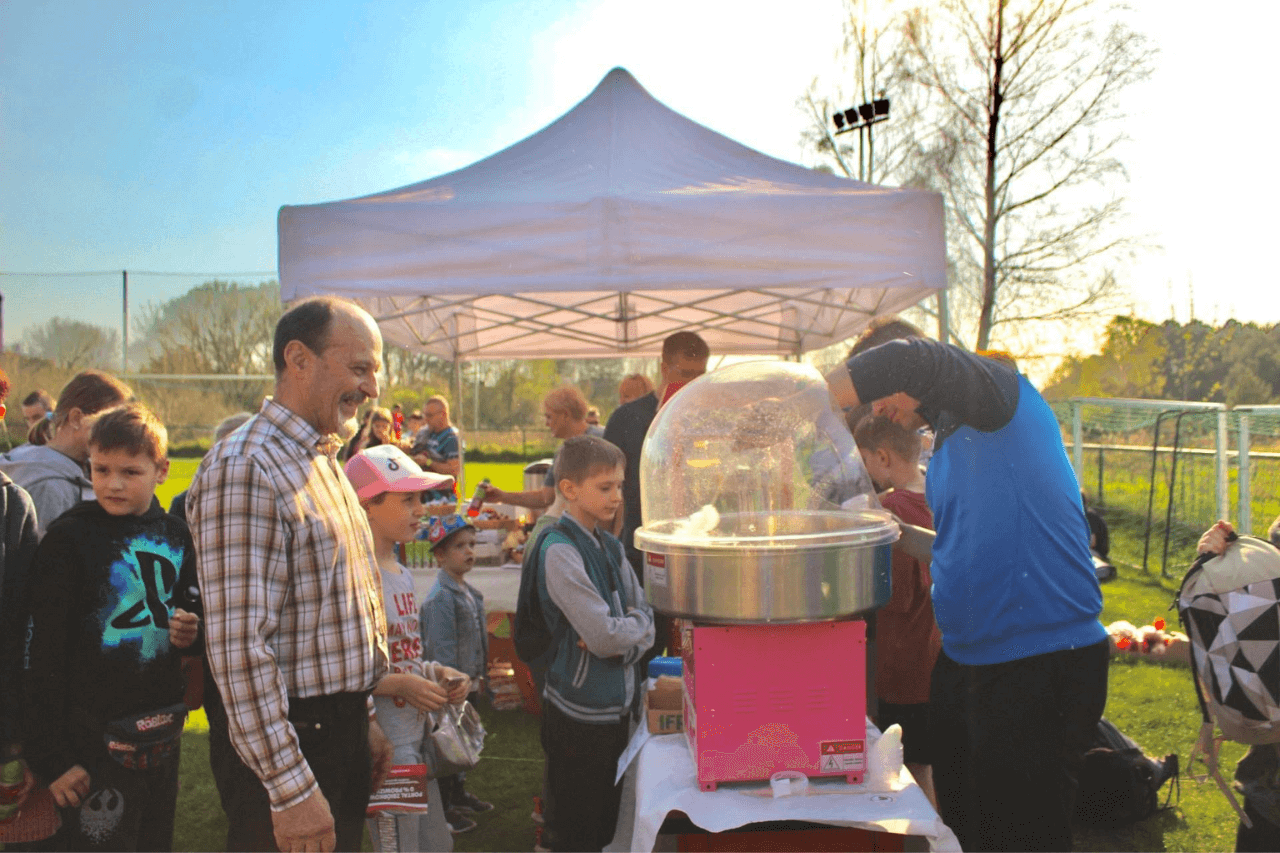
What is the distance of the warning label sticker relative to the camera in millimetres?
1848

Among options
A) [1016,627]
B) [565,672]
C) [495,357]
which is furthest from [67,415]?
[495,357]

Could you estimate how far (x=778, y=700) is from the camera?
1.83 metres

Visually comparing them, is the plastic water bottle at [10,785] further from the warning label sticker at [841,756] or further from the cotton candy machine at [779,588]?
the warning label sticker at [841,756]

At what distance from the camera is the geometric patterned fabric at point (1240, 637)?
2.46m

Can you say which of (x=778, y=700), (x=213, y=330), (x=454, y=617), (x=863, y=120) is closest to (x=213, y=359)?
(x=213, y=330)

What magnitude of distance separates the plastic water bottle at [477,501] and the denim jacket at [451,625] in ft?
2.59

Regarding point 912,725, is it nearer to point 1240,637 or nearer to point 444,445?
point 1240,637

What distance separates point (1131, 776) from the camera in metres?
3.35

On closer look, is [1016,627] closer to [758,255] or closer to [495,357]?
[758,255]

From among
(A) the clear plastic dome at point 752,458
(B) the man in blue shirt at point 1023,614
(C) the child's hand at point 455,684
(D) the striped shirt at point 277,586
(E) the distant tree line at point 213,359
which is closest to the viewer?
(D) the striped shirt at point 277,586

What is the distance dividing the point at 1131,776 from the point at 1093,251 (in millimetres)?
12309

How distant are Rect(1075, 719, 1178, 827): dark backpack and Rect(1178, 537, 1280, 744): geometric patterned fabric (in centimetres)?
84

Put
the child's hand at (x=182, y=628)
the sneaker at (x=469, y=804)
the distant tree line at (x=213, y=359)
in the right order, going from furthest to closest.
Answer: the distant tree line at (x=213, y=359), the sneaker at (x=469, y=804), the child's hand at (x=182, y=628)

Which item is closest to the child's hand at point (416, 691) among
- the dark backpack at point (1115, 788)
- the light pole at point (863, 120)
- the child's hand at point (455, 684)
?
the child's hand at point (455, 684)
